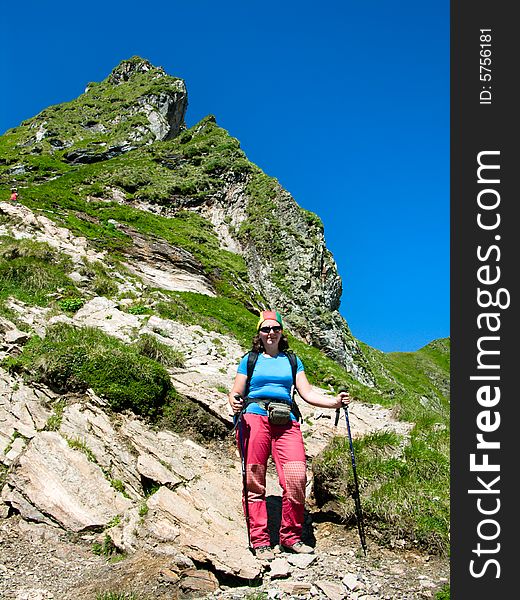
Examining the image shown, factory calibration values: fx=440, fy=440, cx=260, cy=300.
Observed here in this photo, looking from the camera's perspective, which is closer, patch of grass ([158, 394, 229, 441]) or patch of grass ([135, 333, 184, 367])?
patch of grass ([158, 394, 229, 441])

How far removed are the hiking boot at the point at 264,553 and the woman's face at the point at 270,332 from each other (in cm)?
272

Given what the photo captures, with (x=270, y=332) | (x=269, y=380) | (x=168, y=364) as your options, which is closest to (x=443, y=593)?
(x=269, y=380)

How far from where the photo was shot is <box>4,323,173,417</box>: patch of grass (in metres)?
8.77

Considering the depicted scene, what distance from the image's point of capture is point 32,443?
709 cm

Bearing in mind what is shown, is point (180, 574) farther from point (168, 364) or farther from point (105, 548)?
point (168, 364)

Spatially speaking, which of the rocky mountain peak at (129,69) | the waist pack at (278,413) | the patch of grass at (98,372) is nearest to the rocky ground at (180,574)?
the waist pack at (278,413)

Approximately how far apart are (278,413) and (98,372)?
180 inches

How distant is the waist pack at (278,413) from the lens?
243 inches

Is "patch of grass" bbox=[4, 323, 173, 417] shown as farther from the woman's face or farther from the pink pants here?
the woman's face

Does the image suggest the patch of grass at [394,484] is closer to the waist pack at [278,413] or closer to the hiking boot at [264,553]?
the hiking boot at [264,553]

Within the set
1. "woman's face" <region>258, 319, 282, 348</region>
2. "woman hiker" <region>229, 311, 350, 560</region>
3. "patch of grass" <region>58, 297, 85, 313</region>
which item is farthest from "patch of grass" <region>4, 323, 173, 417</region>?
"patch of grass" <region>58, 297, 85, 313</region>

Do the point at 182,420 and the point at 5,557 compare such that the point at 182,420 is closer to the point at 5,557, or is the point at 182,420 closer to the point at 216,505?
the point at 216,505

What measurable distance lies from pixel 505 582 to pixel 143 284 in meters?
18.4

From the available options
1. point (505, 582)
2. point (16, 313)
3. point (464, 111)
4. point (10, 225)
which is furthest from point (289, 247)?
point (505, 582)
